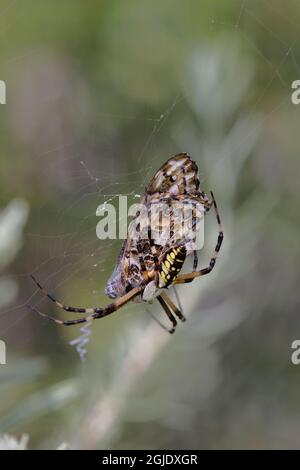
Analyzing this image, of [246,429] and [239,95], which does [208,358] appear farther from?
[239,95]

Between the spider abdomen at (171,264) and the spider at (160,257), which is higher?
the spider at (160,257)

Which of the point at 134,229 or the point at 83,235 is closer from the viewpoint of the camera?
the point at 134,229

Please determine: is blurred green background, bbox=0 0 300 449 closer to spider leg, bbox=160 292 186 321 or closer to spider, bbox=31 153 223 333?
spider leg, bbox=160 292 186 321

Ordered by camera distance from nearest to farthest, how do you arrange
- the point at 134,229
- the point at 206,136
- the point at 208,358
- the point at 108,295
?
1. the point at 134,229
2. the point at 108,295
3. the point at 206,136
4. the point at 208,358

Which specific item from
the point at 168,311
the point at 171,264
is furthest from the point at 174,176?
the point at 168,311

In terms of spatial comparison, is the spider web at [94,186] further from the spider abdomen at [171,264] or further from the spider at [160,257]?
the spider abdomen at [171,264]

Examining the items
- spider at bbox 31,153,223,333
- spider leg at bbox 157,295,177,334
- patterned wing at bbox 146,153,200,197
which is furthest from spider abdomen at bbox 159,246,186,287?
spider leg at bbox 157,295,177,334

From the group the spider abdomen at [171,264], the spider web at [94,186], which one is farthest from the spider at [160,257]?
the spider web at [94,186]
